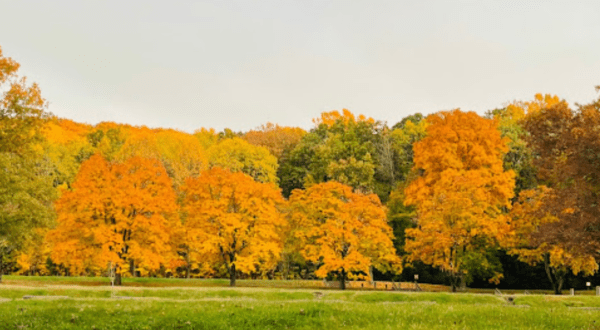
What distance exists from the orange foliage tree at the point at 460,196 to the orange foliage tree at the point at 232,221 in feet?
47.7

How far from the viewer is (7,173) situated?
129 feet

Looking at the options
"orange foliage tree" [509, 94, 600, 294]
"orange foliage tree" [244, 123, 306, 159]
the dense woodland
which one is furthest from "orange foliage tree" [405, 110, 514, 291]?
"orange foliage tree" [244, 123, 306, 159]

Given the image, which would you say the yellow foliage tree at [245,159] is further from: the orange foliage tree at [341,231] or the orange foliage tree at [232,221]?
the orange foliage tree at [341,231]

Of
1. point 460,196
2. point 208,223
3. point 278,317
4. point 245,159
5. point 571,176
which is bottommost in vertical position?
point 278,317

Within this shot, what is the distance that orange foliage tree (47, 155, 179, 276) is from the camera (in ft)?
160

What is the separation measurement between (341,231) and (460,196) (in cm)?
1189

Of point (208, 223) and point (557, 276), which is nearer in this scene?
point (557, 276)

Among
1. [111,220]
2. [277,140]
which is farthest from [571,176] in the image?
[277,140]

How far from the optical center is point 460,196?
148 feet

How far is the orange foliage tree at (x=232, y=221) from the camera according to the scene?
5153 cm

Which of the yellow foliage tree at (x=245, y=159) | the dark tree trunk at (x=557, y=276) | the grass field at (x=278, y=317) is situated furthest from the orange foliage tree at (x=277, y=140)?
the grass field at (x=278, y=317)

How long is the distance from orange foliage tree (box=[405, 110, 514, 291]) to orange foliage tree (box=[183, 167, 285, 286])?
14537mm

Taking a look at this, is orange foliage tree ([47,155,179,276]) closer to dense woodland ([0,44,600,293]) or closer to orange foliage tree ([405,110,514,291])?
dense woodland ([0,44,600,293])

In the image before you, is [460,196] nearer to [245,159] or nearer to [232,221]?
[232,221]
